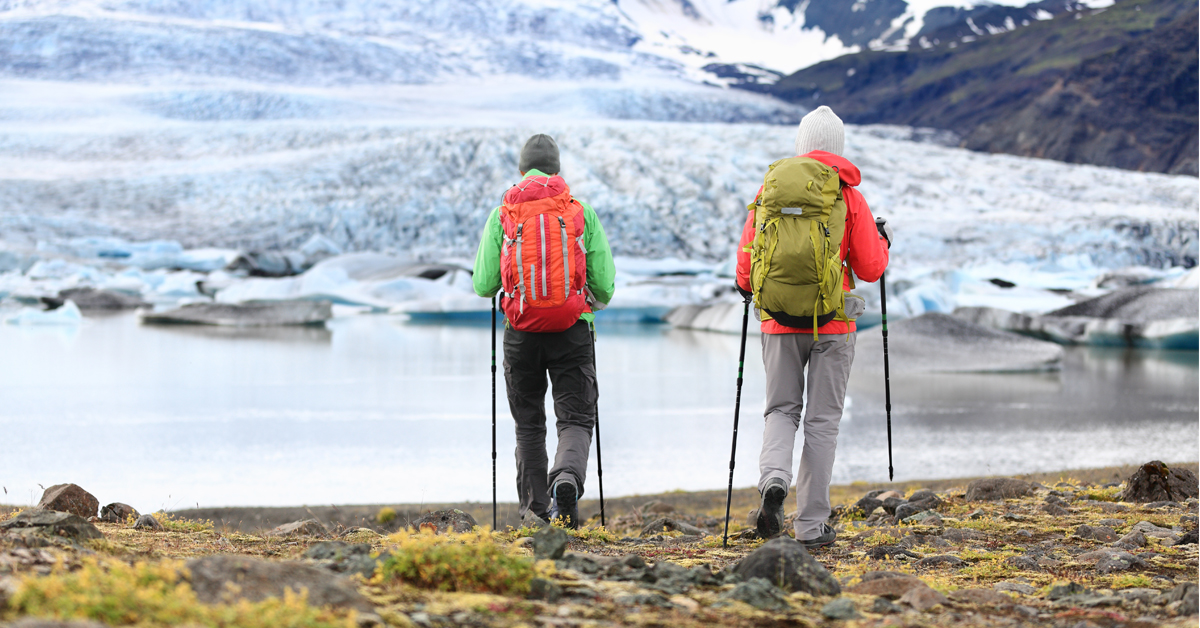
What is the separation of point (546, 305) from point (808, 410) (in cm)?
94

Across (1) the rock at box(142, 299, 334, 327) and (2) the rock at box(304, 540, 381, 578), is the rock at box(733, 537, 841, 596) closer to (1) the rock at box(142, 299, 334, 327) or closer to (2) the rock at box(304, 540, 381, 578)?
(2) the rock at box(304, 540, 381, 578)

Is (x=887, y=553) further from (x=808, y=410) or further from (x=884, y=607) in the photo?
(x=884, y=607)

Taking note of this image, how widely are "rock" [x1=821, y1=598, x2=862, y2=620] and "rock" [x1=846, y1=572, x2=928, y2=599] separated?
0.24 metres

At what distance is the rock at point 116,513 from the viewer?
3.40 meters

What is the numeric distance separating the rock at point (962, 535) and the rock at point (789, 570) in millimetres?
1333

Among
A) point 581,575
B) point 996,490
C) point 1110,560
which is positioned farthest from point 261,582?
point 996,490

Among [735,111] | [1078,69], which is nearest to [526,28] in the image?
[735,111]

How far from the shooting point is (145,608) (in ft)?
4.98

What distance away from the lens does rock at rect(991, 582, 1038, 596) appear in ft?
7.73

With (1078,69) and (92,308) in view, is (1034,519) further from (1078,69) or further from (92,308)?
(1078,69)

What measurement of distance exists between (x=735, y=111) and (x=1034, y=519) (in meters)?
40.9

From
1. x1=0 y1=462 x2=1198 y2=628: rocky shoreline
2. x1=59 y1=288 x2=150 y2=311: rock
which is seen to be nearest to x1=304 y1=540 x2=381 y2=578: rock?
x1=0 y1=462 x2=1198 y2=628: rocky shoreline

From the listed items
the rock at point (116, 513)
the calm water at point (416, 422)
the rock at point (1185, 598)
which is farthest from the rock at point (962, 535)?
the rock at point (116, 513)

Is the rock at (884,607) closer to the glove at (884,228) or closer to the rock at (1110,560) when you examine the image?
the rock at (1110,560)
